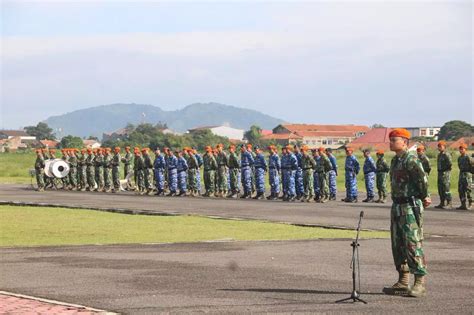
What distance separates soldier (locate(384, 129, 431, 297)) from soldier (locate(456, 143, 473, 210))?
18.0 metres

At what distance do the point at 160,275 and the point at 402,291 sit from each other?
3543 mm

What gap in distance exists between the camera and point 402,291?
11.2 m

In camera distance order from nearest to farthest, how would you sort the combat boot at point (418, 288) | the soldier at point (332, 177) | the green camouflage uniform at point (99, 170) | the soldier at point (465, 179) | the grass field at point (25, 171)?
the combat boot at point (418, 288), the soldier at point (465, 179), the soldier at point (332, 177), the green camouflage uniform at point (99, 170), the grass field at point (25, 171)

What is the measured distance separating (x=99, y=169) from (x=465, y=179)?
77.0ft

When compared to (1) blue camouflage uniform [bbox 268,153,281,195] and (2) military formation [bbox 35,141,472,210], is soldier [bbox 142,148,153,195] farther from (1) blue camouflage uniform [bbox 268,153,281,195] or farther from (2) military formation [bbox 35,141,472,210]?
(1) blue camouflage uniform [bbox 268,153,281,195]

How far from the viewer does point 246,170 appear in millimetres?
38156

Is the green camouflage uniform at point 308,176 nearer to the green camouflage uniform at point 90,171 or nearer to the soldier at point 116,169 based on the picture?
the soldier at point 116,169

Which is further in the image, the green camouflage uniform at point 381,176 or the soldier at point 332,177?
the soldier at point 332,177

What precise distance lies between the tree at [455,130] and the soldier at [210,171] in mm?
92631

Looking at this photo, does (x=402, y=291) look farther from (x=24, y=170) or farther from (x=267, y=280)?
(x=24, y=170)

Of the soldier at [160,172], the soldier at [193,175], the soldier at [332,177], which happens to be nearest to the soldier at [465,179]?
the soldier at [332,177]

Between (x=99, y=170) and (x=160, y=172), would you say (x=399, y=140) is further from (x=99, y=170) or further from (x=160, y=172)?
(x=99, y=170)

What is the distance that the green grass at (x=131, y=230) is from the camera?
19.0 m

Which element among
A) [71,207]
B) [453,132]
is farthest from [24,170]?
[453,132]
